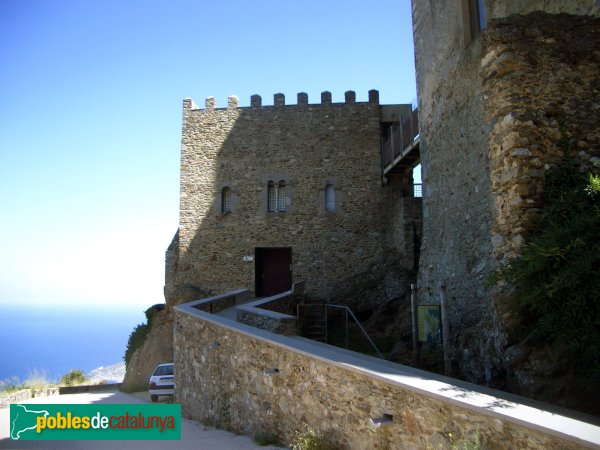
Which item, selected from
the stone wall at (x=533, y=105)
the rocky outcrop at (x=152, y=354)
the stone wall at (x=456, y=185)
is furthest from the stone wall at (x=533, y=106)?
the rocky outcrop at (x=152, y=354)

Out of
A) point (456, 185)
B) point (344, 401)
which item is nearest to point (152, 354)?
point (456, 185)

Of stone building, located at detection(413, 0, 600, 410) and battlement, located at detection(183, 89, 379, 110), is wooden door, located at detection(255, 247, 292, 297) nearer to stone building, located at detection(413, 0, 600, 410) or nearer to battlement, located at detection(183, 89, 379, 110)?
battlement, located at detection(183, 89, 379, 110)

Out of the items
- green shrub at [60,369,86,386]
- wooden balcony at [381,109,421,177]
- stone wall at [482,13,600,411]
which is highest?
wooden balcony at [381,109,421,177]

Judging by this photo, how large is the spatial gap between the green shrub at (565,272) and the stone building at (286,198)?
12.1 meters

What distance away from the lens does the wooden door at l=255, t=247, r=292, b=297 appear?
1827 cm

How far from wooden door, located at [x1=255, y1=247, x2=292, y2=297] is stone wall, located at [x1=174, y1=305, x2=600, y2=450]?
9.73 m

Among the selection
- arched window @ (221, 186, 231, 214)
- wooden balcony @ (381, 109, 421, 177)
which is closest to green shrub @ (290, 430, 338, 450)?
wooden balcony @ (381, 109, 421, 177)

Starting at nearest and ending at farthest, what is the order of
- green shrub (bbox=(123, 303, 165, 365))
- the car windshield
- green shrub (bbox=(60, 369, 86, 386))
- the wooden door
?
the car windshield < the wooden door < green shrub (bbox=(123, 303, 165, 365)) < green shrub (bbox=(60, 369, 86, 386))

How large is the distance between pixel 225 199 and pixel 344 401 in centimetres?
1475

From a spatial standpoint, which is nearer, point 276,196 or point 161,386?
point 161,386

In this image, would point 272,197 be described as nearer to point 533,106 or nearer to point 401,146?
point 401,146

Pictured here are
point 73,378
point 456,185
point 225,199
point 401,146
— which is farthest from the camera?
point 73,378

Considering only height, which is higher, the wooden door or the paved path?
the wooden door

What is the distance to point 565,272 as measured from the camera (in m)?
4.67
